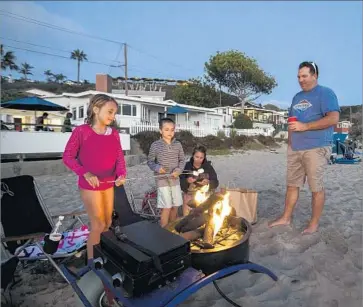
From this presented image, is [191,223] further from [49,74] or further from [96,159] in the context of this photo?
[49,74]

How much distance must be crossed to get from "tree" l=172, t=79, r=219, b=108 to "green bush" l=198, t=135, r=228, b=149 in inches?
793

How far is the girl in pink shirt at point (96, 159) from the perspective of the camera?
8.16 feet

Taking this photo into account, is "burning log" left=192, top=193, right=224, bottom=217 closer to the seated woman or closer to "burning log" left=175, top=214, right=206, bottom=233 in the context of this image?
"burning log" left=175, top=214, right=206, bottom=233

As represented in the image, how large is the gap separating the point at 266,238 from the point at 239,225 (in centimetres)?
103

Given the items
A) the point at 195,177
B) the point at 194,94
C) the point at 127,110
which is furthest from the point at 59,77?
the point at 195,177

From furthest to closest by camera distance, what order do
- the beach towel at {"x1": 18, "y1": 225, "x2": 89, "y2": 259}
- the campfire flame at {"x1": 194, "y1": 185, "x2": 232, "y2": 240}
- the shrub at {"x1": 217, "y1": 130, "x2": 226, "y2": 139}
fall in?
the shrub at {"x1": 217, "y1": 130, "x2": 226, "y2": 139}
the beach towel at {"x1": 18, "y1": 225, "x2": 89, "y2": 259}
the campfire flame at {"x1": 194, "y1": 185, "x2": 232, "y2": 240}

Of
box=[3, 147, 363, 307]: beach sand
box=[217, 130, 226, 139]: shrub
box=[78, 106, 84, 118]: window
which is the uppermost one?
box=[78, 106, 84, 118]: window

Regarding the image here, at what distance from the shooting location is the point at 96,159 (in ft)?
8.41

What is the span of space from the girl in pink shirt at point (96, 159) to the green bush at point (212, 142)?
1686 cm

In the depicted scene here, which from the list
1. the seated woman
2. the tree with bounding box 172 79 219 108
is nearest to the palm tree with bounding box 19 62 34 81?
the tree with bounding box 172 79 219 108

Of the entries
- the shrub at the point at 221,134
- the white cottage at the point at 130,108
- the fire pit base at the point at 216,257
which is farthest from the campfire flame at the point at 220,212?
the shrub at the point at 221,134

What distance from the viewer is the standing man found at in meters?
3.20

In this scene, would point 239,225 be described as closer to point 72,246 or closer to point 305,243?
point 305,243

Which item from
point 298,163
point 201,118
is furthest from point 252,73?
point 298,163
